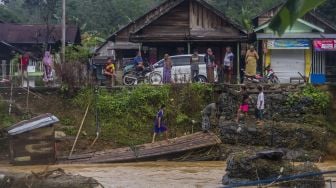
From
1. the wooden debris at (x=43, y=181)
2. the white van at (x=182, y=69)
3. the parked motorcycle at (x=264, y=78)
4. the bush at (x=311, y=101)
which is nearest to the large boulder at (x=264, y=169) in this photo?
the wooden debris at (x=43, y=181)

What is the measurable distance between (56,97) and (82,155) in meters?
4.71

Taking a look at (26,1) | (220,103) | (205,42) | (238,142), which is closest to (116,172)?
(238,142)

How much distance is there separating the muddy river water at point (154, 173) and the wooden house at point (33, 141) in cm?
45

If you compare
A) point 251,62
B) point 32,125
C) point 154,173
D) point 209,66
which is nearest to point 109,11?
point 209,66

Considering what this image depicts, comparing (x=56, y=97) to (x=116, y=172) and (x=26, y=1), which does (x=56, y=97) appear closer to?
(x=116, y=172)

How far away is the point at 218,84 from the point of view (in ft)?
74.8

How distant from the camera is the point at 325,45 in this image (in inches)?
1123

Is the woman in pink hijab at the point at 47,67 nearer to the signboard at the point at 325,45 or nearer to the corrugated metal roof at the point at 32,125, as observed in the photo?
the corrugated metal roof at the point at 32,125

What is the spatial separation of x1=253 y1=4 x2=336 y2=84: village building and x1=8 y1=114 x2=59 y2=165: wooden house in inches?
512

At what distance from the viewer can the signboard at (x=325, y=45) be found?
28.5 m

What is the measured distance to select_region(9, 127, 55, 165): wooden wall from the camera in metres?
17.8

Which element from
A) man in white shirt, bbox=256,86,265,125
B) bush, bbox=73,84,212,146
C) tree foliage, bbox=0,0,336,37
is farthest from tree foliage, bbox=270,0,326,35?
tree foliage, bbox=0,0,336,37

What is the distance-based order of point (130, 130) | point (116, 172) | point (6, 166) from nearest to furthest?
1. point (116, 172)
2. point (6, 166)
3. point (130, 130)

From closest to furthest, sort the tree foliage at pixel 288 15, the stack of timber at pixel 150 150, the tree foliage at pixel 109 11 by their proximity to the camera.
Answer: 1. the tree foliage at pixel 288 15
2. the stack of timber at pixel 150 150
3. the tree foliage at pixel 109 11
